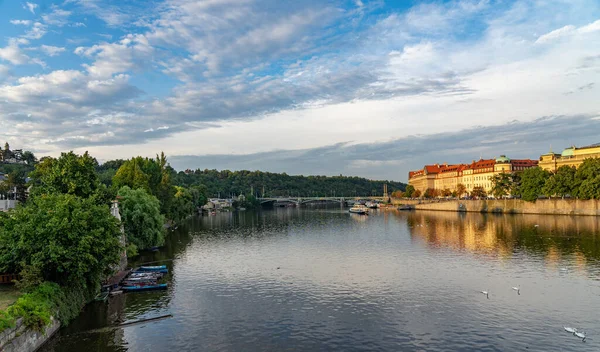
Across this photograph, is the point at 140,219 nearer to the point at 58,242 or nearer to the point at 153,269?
the point at 153,269

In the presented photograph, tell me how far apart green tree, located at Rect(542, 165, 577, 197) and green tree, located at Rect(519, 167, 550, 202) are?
363 centimetres

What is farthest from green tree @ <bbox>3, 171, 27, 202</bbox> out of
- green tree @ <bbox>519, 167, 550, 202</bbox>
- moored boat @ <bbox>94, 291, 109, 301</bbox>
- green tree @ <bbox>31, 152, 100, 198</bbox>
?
green tree @ <bbox>519, 167, 550, 202</bbox>

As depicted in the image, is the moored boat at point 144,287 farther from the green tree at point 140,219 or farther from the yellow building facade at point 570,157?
the yellow building facade at point 570,157

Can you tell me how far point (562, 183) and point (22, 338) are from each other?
128524mm

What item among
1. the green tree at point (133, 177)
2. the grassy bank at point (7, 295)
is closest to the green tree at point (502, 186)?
the green tree at point (133, 177)

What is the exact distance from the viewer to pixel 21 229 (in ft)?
110

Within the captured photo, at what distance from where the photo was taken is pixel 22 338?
26.2m

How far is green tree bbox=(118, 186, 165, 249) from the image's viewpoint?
214 ft

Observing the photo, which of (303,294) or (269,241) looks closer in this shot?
(303,294)

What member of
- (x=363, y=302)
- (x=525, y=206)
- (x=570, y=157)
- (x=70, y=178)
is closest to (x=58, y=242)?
(x=70, y=178)

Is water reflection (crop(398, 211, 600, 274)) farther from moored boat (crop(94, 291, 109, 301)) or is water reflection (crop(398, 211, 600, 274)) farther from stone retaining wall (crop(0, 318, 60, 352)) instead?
stone retaining wall (crop(0, 318, 60, 352))

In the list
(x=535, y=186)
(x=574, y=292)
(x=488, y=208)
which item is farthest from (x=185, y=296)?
(x=488, y=208)

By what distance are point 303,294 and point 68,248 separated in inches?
822

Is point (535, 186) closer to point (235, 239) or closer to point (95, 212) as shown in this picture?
point (235, 239)
